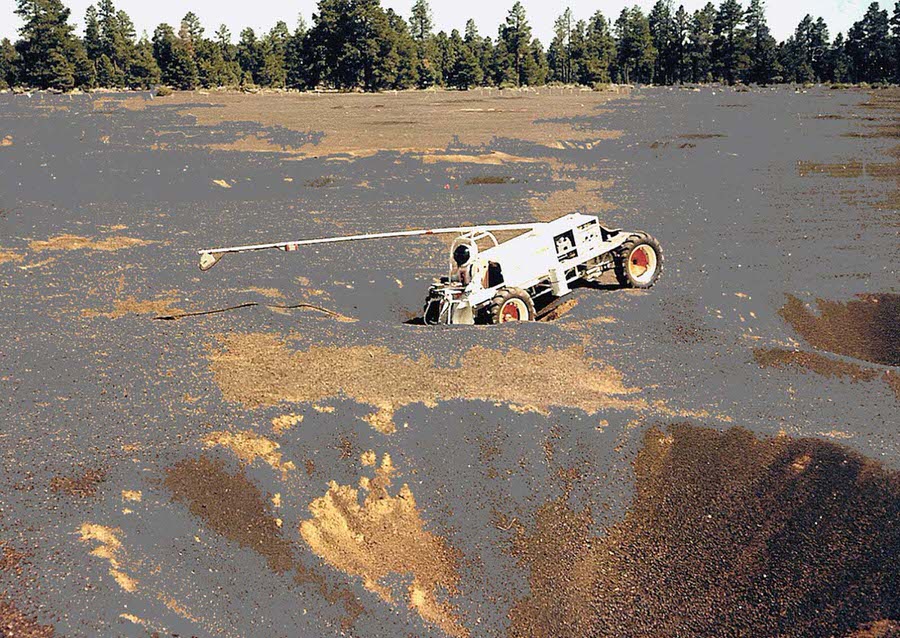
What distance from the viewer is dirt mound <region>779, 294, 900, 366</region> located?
17000 mm

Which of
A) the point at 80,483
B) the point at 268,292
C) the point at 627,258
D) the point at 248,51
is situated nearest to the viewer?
the point at 80,483

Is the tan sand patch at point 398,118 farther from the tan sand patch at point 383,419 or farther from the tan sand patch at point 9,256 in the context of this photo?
the tan sand patch at point 383,419

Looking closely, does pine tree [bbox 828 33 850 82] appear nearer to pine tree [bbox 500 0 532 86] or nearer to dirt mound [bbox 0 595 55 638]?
pine tree [bbox 500 0 532 86]

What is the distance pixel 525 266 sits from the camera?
16.3 meters

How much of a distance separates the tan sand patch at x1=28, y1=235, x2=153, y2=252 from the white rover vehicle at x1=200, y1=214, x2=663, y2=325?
9.30 metres

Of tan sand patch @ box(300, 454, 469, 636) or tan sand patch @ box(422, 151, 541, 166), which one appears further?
tan sand patch @ box(422, 151, 541, 166)

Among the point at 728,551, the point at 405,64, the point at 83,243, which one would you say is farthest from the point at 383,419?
the point at 405,64

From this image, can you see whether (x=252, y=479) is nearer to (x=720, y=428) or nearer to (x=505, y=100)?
(x=720, y=428)

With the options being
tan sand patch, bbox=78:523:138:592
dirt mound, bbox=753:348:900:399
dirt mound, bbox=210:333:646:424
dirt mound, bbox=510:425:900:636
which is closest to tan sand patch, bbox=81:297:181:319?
dirt mound, bbox=210:333:646:424

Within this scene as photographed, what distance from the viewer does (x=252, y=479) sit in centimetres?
1033

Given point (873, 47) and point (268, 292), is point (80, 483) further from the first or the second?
point (873, 47)

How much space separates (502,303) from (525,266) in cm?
143

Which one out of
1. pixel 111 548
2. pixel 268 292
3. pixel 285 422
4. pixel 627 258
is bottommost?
pixel 111 548

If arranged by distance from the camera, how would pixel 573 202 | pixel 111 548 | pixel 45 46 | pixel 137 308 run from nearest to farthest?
1. pixel 111 548
2. pixel 137 308
3. pixel 573 202
4. pixel 45 46
